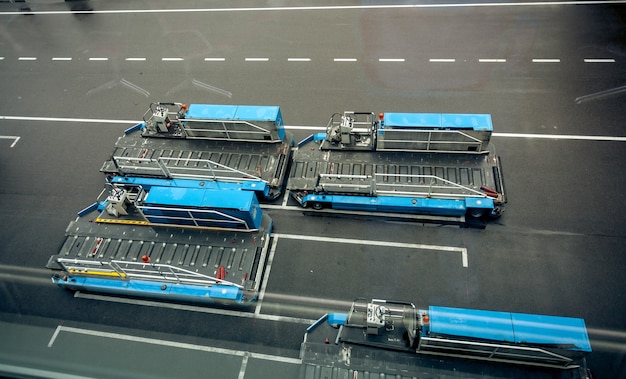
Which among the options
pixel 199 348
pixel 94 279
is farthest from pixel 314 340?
pixel 94 279

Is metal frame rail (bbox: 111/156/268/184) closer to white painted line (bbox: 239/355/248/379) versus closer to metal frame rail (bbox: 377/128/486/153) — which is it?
metal frame rail (bbox: 377/128/486/153)

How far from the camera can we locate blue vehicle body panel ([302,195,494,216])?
12.4 meters

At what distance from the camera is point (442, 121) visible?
13195mm

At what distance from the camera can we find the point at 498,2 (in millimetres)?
20250

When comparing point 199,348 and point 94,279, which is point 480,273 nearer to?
point 199,348

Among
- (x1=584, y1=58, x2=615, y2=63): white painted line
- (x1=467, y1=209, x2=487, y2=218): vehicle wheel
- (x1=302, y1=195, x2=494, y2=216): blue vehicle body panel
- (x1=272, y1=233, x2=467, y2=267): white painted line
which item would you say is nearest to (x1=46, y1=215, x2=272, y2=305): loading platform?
(x1=272, y1=233, x2=467, y2=267): white painted line

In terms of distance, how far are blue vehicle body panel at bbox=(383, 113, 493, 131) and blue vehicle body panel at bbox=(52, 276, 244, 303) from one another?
7390 millimetres

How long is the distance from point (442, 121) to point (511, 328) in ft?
22.5

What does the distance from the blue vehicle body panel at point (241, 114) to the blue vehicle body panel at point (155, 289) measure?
591 cm

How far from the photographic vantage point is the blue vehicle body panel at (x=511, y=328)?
870cm

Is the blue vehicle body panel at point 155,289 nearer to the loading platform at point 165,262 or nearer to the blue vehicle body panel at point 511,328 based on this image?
the loading platform at point 165,262

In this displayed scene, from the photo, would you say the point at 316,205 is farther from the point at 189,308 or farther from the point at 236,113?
the point at 189,308

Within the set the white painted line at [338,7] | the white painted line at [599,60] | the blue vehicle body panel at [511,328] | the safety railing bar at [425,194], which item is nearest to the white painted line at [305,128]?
the safety railing bar at [425,194]

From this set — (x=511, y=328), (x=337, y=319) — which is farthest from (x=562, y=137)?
(x=337, y=319)
